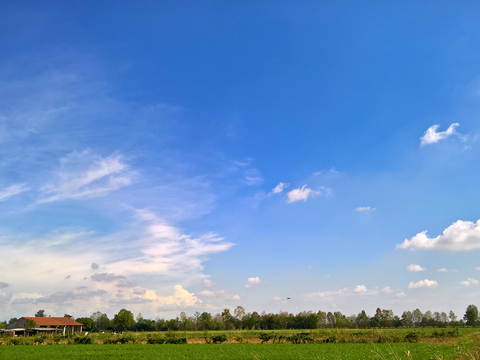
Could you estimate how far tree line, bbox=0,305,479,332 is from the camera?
112 metres

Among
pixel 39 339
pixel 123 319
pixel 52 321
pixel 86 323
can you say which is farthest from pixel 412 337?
pixel 86 323

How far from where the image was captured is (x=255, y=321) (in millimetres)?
110750

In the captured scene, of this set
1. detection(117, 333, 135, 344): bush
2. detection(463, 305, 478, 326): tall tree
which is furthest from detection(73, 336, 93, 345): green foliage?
detection(463, 305, 478, 326): tall tree

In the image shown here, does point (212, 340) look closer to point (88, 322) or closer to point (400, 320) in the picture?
point (88, 322)

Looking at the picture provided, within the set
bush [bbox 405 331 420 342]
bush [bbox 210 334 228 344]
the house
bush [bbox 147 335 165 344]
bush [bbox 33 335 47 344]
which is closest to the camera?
bush [bbox 405 331 420 342]

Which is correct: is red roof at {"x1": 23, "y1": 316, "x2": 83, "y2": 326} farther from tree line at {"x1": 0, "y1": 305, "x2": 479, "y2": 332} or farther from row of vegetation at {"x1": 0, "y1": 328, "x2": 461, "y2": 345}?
row of vegetation at {"x1": 0, "y1": 328, "x2": 461, "y2": 345}

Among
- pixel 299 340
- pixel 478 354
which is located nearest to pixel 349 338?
pixel 299 340

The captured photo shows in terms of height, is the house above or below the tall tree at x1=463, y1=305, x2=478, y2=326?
above

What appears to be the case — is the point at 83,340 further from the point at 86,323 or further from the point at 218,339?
the point at 86,323

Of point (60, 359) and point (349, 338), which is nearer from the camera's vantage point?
point (60, 359)

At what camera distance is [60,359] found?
2650 centimetres

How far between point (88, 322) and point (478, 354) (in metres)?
135

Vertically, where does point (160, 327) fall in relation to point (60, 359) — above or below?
below

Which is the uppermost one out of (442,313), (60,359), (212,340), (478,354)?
(478,354)
